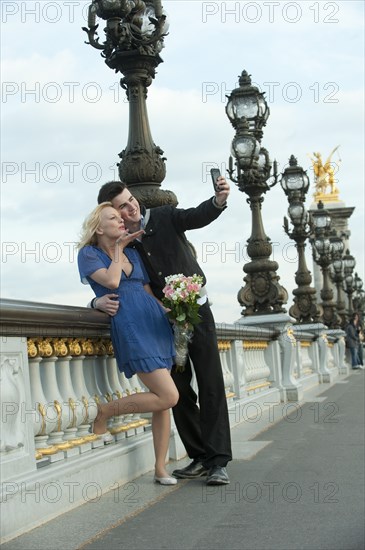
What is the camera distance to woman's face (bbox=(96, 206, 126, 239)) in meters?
6.84

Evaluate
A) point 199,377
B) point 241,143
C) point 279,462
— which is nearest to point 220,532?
point 199,377

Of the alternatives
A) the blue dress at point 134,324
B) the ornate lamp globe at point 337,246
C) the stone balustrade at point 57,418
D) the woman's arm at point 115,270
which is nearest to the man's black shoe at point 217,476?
the stone balustrade at point 57,418

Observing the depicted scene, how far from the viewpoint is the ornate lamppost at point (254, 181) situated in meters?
16.8

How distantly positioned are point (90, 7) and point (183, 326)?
3.79 metres

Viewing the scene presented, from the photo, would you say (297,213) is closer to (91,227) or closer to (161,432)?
(161,432)

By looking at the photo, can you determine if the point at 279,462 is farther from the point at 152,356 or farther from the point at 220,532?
the point at 220,532

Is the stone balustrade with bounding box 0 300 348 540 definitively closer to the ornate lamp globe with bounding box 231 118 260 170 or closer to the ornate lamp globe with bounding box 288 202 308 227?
the ornate lamp globe with bounding box 231 118 260 170

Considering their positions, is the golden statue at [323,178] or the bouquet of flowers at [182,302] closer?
the bouquet of flowers at [182,302]

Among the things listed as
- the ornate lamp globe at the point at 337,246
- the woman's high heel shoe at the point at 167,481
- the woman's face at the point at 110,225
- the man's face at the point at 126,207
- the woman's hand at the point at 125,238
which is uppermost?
the ornate lamp globe at the point at 337,246

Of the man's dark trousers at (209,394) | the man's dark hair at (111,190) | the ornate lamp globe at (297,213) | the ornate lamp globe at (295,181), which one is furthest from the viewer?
the ornate lamp globe at (297,213)

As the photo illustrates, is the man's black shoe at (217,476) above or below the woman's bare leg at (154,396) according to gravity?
below

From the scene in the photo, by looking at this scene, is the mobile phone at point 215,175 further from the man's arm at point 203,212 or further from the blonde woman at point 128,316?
the blonde woman at point 128,316

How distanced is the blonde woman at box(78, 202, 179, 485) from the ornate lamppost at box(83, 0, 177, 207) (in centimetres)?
221

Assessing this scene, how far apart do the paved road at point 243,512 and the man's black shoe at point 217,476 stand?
61 mm
